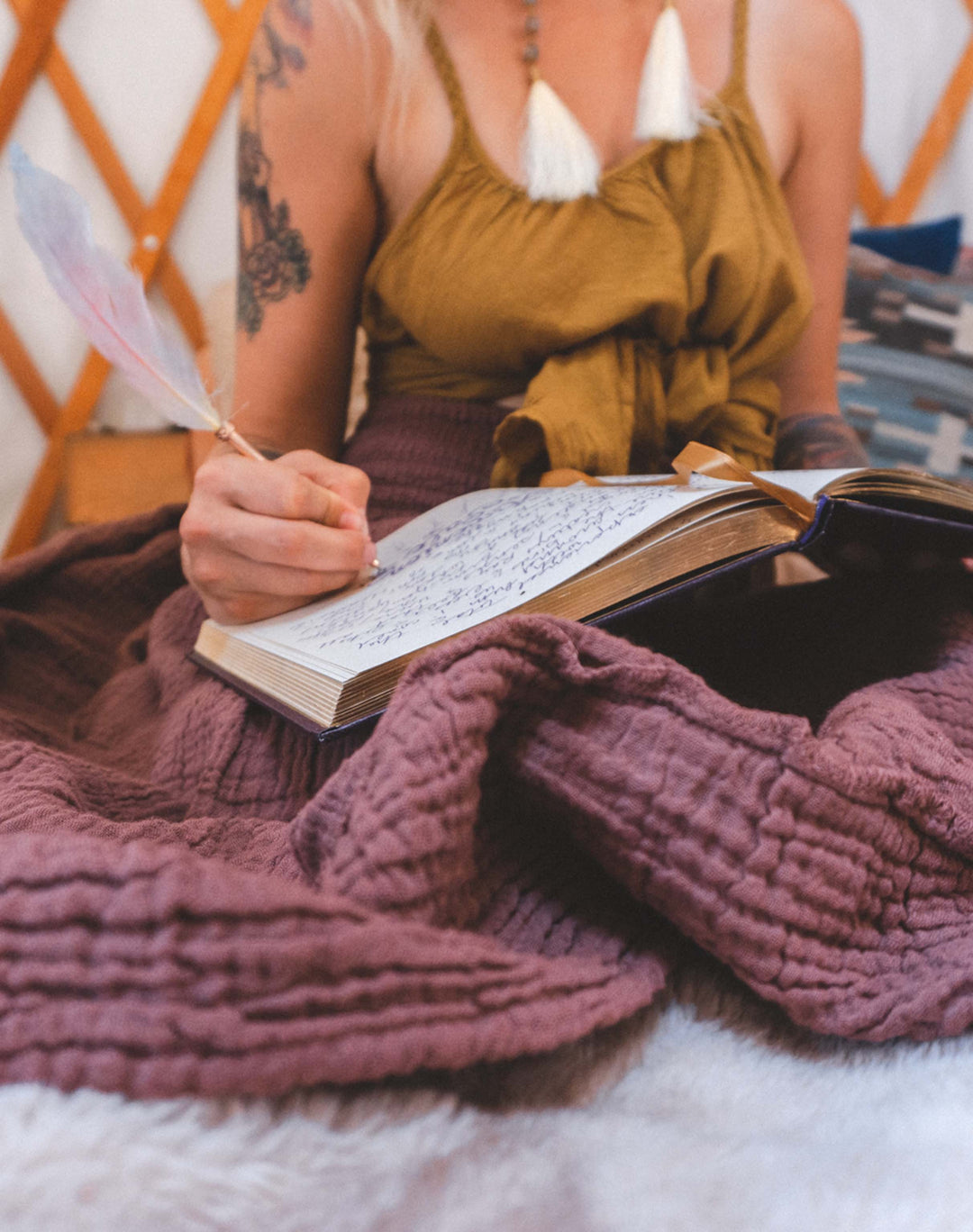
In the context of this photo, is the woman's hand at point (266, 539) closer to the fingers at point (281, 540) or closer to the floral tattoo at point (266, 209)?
the fingers at point (281, 540)

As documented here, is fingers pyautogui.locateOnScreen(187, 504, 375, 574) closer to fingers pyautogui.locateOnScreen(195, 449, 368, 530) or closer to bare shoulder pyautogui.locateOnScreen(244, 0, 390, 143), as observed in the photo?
fingers pyautogui.locateOnScreen(195, 449, 368, 530)

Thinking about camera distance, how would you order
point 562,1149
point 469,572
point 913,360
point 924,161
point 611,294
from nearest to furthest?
point 562,1149
point 469,572
point 611,294
point 913,360
point 924,161

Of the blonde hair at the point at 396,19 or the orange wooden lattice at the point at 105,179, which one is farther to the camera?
the orange wooden lattice at the point at 105,179

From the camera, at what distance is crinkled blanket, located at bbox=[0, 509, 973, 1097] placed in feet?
0.55

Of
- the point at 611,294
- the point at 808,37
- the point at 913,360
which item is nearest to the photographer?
the point at 611,294

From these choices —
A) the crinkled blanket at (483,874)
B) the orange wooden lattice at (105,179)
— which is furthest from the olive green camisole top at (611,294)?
the orange wooden lattice at (105,179)

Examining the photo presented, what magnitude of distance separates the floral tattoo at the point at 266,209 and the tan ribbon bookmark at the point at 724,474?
0.32 m

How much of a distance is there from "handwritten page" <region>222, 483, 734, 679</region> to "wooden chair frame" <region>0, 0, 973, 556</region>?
1269 millimetres

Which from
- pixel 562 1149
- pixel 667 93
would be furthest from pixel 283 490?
pixel 667 93

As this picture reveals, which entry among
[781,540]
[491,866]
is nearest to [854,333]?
[781,540]

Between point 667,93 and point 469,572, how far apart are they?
381 millimetres

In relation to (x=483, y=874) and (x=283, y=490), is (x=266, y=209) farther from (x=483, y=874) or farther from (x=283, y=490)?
(x=483, y=874)

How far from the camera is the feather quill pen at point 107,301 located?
0.40 metres

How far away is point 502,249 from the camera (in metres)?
0.51
